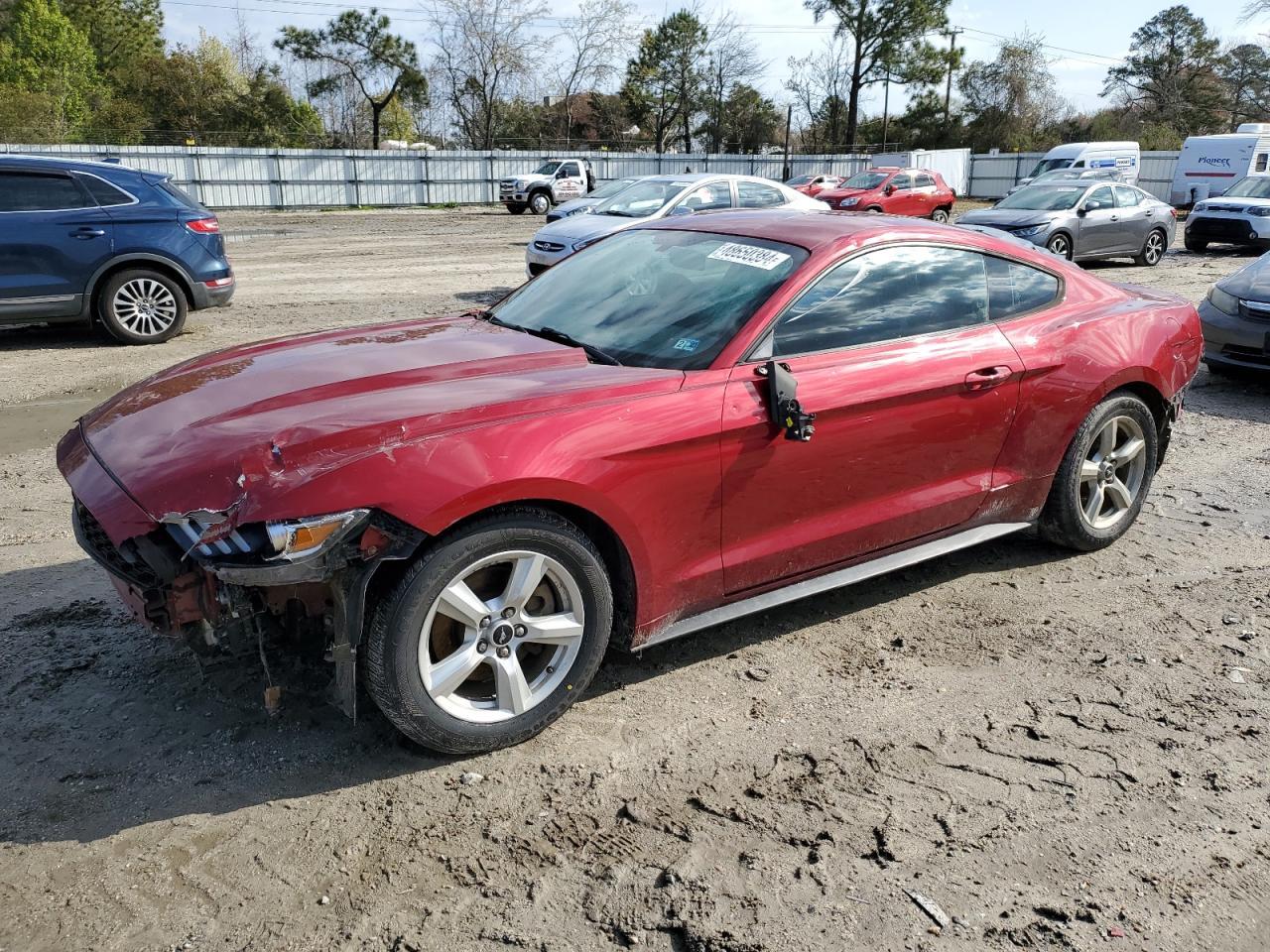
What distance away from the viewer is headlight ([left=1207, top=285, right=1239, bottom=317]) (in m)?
8.66

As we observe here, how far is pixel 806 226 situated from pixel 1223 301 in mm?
6388

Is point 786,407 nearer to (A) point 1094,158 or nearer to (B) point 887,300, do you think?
(B) point 887,300

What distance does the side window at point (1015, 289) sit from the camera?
4.43m

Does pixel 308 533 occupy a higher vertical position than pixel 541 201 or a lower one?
lower

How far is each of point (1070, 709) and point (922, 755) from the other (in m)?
0.70

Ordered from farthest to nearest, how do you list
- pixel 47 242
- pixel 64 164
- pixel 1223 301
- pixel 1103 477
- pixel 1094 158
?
pixel 1094 158 → pixel 64 164 → pixel 47 242 → pixel 1223 301 → pixel 1103 477

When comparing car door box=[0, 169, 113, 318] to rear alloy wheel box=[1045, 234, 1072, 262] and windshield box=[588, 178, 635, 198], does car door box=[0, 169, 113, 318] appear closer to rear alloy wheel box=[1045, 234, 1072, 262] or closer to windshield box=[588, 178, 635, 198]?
windshield box=[588, 178, 635, 198]

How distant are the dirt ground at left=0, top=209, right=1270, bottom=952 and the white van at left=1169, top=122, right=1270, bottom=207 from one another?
30.1m

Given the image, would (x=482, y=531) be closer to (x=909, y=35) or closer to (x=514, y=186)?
(x=514, y=186)

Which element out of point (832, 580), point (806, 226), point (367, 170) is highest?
point (367, 170)

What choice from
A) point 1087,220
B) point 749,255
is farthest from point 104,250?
point 1087,220

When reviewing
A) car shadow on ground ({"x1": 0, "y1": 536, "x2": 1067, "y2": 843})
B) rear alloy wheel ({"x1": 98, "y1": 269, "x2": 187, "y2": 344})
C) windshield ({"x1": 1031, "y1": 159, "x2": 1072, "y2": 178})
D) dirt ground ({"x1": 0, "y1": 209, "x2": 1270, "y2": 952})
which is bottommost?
dirt ground ({"x1": 0, "y1": 209, "x2": 1270, "y2": 952})

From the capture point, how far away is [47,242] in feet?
29.9

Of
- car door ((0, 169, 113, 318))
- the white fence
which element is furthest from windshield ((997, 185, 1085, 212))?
the white fence
